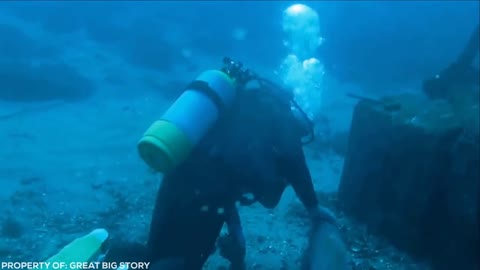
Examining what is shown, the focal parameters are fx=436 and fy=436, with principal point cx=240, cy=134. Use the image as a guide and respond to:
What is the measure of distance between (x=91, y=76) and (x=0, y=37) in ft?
13.8

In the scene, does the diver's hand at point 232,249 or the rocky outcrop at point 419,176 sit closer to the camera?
the diver's hand at point 232,249

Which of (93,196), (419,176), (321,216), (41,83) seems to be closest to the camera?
(321,216)

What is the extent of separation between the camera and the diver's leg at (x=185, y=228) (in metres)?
4.02

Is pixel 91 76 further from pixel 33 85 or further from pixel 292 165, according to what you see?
pixel 292 165

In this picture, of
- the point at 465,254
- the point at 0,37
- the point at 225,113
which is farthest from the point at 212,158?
the point at 0,37

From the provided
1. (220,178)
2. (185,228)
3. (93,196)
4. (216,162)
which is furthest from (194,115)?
(93,196)

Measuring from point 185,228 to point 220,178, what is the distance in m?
0.56

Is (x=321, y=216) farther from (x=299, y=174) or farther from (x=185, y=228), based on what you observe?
(x=185, y=228)

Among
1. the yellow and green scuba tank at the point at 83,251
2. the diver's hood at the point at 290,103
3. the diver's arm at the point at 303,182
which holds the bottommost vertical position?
the yellow and green scuba tank at the point at 83,251

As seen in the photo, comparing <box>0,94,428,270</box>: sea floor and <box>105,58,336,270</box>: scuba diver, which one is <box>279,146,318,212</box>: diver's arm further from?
<box>0,94,428,270</box>: sea floor

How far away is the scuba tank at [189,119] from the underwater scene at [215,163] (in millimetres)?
16

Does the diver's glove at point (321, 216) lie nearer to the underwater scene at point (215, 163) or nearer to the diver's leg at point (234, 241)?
the underwater scene at point (215, 163)

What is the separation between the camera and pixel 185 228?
4023 mm

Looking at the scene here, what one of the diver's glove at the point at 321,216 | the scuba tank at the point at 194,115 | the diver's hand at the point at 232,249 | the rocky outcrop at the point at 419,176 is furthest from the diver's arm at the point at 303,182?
the rocky outcrop at the point at 419,176
